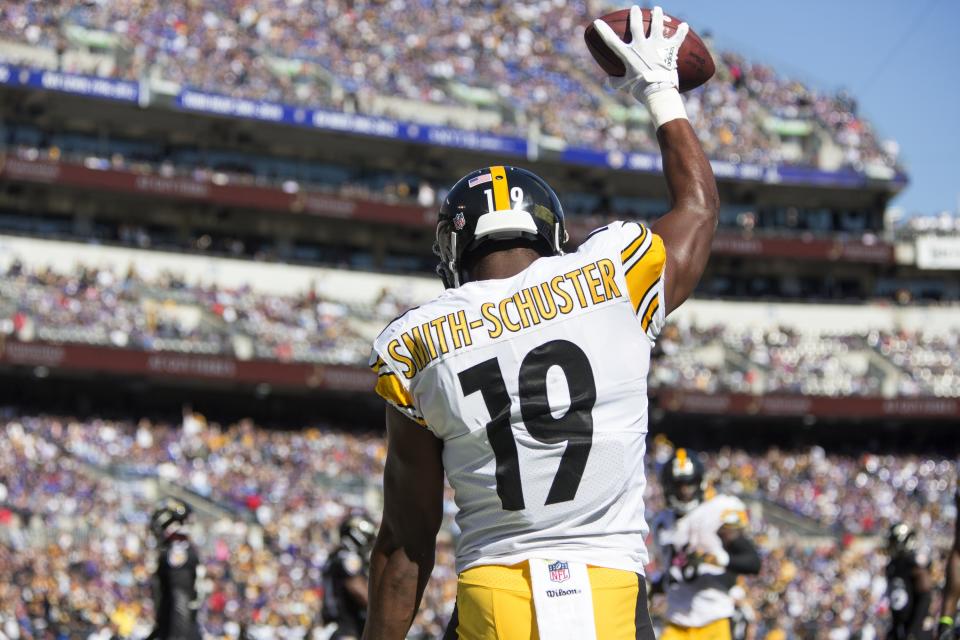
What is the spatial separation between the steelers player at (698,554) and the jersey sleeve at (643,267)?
5282 mm

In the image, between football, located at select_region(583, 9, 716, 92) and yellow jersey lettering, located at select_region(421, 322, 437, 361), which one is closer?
yellow jersey lettering, located at select_region(421, 322, 437, 361)

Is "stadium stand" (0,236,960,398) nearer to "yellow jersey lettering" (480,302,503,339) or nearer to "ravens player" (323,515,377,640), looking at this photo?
"ravens player" (323,515,377,640)

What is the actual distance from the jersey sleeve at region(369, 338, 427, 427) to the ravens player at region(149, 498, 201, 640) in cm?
752

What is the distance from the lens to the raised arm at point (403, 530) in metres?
3.27

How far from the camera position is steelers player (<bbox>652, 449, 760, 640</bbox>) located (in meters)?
8.23

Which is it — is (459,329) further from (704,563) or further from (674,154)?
(704,563)

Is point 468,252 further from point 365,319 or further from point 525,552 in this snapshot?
point 365,319

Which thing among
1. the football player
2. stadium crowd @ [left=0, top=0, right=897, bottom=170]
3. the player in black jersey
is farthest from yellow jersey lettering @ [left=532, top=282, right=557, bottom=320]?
stadium crowd @ [left=0, top=0, right=897, bottom=170]

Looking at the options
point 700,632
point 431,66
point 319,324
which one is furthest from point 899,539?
point 431,66

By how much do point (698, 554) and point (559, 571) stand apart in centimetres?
538

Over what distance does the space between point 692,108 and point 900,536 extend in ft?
108

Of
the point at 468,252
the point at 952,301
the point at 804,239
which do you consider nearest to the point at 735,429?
the point at 804,239

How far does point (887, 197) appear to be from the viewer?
4247cm

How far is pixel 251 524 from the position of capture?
23.6 metres
